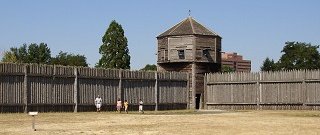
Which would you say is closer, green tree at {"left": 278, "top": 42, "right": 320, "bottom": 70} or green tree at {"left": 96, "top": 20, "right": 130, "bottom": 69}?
green tree at {"left": 96, "top": 20, "right": 130, "bottom": 69}

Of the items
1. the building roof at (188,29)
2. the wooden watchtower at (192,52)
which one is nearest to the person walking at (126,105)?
the wooden watchtower at (192,52)

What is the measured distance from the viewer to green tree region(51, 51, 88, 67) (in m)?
106

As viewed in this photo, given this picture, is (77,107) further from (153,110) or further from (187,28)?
(187,28)

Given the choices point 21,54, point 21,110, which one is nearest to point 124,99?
point 21,110

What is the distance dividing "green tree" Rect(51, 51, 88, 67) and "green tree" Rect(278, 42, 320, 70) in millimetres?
40049

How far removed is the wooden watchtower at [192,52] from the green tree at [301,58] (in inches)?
1708

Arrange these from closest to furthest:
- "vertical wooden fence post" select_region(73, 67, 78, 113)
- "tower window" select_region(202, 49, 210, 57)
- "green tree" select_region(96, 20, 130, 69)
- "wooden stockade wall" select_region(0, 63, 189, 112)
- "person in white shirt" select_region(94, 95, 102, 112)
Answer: "wooden stockade wall" select_region(0, 63, 189, 112)
"vertical wooden fence post" select_region(73, 67, 78, 113)
"person in white shirt" select_region(94, 95, 102, 112)
"tower window" select_region(202, 49, 210, 57)
"green tree" select_region(96, 20, 130, 69)

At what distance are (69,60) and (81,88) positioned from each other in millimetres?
73832

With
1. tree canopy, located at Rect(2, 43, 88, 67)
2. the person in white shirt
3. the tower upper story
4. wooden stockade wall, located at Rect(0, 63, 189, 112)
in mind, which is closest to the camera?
wooden stockade wall, located at Rect(0, 63, 189, 112)

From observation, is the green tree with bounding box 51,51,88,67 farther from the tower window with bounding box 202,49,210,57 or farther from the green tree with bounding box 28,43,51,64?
the tower window with bounding box 202,49,210,57

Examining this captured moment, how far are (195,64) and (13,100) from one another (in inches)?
742

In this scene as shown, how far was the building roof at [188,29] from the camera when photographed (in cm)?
4828

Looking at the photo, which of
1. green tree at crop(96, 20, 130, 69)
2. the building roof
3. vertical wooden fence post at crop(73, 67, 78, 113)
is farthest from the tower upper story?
green tree at crop(96, 20, 130, 69)

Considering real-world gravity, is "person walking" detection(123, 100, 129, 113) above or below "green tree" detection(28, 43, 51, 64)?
below
